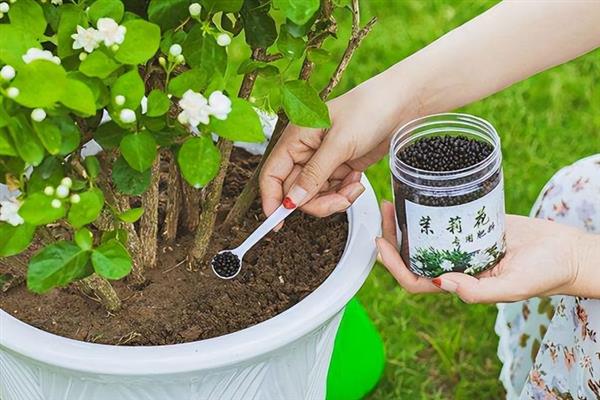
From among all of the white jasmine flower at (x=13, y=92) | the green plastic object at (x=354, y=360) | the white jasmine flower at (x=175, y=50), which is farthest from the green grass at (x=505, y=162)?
the white jasmine flower at (x=13, y=92)

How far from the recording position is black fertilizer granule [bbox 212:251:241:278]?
115 cm

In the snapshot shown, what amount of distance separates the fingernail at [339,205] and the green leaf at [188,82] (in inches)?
14.2

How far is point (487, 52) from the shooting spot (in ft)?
3.94

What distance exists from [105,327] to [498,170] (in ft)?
1.53

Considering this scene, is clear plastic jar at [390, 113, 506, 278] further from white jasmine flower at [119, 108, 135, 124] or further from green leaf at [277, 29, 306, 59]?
white jasmine flower at [119, 108, 135, 124]

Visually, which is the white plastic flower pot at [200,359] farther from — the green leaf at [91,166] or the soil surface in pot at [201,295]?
the green leaf at [91,166]

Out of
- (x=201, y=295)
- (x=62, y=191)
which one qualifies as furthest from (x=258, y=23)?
(x=201, y=295)

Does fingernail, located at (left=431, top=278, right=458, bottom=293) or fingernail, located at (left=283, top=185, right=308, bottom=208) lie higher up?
fingernail, located at (left=283, top=185, right=308, bottom=208)

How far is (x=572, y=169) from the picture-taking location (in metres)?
1.42

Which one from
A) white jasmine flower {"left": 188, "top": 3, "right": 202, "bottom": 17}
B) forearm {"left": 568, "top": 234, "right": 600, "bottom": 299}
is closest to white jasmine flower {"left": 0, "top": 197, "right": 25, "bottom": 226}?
white jasmine flower {"left": 188, "top": 3, "right": 202, "bottom": 17}

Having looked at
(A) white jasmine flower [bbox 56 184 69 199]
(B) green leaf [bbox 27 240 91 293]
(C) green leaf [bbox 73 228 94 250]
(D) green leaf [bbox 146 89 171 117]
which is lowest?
(B) green leaf [bbox 27 240 91 293]

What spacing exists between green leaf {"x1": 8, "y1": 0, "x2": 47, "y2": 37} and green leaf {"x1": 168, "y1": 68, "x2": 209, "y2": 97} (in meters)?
0.12

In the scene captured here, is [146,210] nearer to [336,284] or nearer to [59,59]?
[336,284]

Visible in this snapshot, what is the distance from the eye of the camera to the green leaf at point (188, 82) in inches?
31.9
